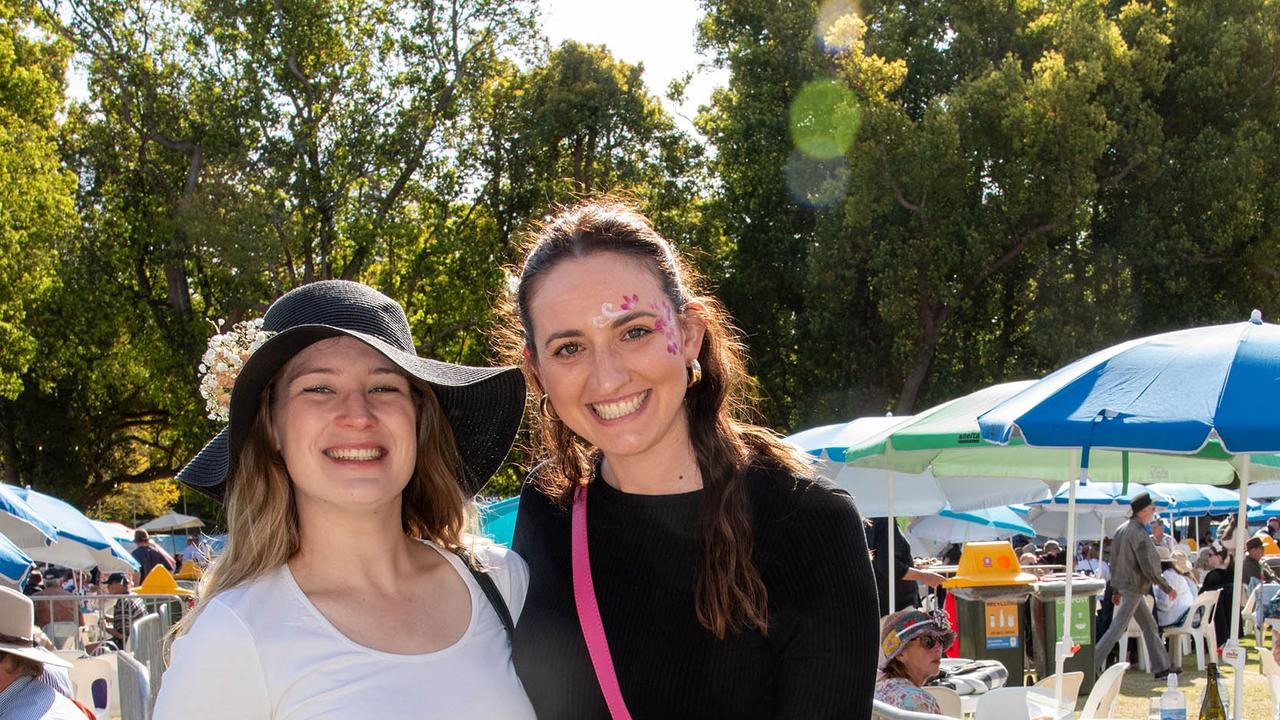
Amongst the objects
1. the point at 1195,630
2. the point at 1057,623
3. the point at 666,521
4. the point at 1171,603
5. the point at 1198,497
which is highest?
the point at 666,521

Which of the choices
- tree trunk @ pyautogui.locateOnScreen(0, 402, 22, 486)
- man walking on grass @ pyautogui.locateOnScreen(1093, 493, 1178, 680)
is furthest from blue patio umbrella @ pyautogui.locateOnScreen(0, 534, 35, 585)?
tree trunk @ pyautogui.locateOnScreen(0, 402, 22, 486)

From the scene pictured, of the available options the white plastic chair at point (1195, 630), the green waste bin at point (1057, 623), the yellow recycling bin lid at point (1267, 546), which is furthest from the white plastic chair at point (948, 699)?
the yellow recycling bin lid at point (1267, 546)

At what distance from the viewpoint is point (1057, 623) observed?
11.2m

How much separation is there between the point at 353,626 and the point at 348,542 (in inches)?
8.3

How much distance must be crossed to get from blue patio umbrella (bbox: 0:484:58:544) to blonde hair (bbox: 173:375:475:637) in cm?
822

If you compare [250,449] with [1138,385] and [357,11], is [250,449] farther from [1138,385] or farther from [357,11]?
[357,11]

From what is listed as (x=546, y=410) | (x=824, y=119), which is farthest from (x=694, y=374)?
(x=824, y=119)

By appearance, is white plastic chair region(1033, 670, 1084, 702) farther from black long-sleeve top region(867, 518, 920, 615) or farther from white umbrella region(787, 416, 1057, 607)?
black long-sleeve top region(867, 518, 920, 615)

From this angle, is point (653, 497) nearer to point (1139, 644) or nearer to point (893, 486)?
point (893, 486)

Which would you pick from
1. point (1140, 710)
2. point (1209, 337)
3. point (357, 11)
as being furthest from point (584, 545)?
point (357, 11)

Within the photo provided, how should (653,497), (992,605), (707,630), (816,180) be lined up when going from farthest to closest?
(816,180)
(992,605)
(653,497)
(707,630)

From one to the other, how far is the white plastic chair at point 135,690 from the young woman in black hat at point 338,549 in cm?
241

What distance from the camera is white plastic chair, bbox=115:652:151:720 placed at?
4.60 m

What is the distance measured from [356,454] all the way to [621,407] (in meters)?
0.54
